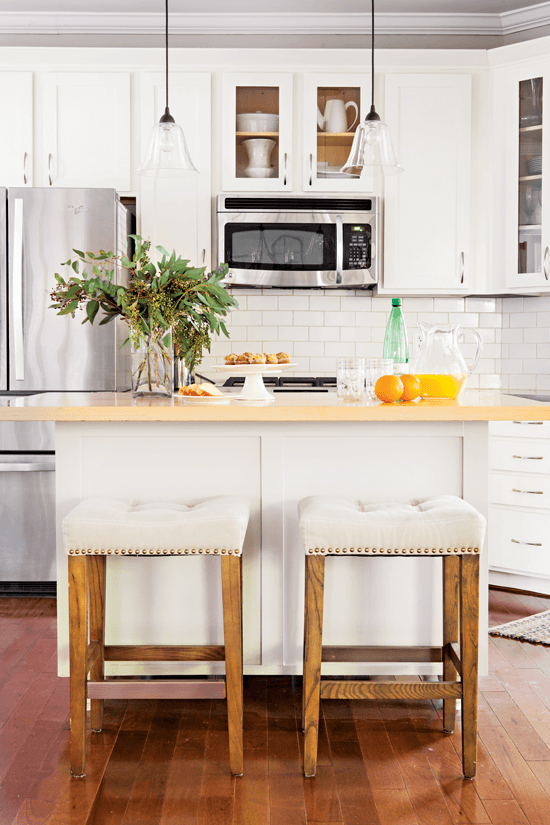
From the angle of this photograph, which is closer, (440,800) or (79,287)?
(440,800)

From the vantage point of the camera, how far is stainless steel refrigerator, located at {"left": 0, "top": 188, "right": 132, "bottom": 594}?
3.29 m

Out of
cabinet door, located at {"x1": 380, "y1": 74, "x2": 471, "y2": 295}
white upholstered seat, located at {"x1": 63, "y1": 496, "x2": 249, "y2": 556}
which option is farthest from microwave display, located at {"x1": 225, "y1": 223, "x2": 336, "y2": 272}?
white upholstered seat, located at {"x1": 63, "y1": 496, "x2": 249, "y2": 556}

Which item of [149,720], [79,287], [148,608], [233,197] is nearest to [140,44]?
[233,197]

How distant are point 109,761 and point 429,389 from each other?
1.35 m

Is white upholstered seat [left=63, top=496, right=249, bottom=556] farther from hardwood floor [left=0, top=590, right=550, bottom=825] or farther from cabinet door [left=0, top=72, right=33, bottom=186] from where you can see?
cabinet door [left=0, top=72, right=33, bottom=186]

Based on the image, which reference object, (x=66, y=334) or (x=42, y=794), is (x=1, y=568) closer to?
(x=66, y=334)

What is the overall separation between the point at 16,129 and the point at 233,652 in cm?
307

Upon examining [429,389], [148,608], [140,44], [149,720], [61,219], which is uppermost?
[140,44]

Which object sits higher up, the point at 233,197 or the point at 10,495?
the point at 233,197

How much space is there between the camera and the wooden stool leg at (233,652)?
176 cm

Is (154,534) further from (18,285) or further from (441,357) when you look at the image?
(18,285)

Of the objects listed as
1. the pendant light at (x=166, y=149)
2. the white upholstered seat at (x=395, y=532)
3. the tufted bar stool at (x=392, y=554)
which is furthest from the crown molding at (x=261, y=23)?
the white upholstered seat at (x=395, y=532)

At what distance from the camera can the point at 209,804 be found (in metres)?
1.69

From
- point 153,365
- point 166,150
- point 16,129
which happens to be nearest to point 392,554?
point 153,365
